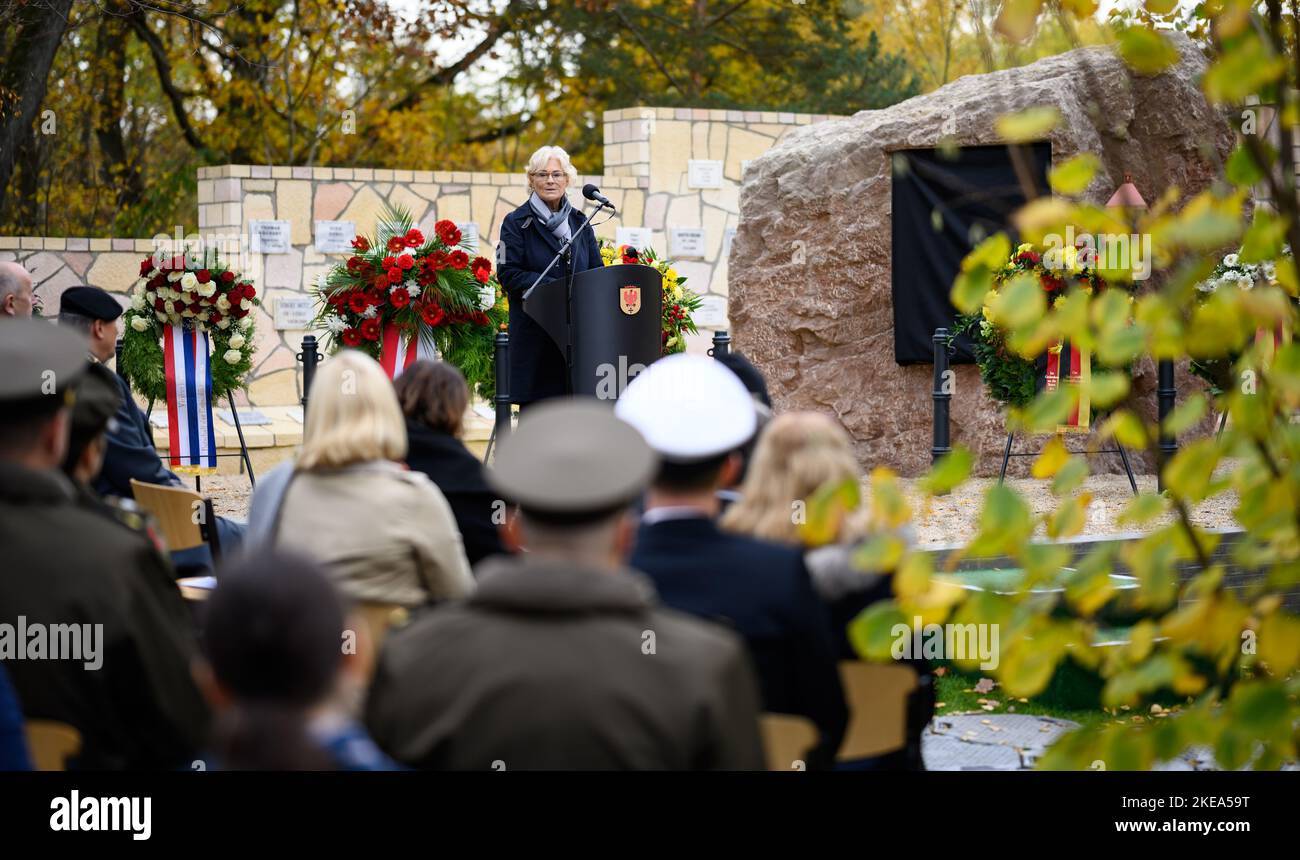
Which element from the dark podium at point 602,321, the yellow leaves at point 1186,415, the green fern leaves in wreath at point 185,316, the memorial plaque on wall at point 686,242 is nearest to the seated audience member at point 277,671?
the yellow leaves at point 1186,415

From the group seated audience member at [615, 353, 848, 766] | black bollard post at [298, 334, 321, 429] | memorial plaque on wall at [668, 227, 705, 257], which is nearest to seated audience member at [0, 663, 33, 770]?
seated audience member at [615, 353, 848, 766]

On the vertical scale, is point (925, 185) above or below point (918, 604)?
above

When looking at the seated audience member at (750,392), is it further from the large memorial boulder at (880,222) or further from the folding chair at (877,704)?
the large memorial boulder at (880,222)

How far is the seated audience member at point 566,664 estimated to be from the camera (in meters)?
1.96

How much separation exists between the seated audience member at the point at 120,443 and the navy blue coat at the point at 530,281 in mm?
2565

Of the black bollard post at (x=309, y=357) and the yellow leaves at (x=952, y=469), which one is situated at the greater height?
the yellow leaves at (x=952, y=469)

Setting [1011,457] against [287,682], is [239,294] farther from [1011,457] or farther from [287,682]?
[287,682]

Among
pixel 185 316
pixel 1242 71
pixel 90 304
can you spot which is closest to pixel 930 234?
pixel 185 316

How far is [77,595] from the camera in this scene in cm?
253

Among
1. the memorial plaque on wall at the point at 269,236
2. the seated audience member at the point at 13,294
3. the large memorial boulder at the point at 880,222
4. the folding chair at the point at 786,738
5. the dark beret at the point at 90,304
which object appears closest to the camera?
the folding chair at the point at 786,738

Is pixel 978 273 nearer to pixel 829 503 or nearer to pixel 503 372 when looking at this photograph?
pixel 829 503

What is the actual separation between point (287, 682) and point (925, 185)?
9333mm

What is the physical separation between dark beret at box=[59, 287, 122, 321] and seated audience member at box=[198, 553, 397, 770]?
376cm
